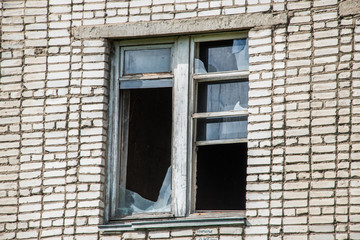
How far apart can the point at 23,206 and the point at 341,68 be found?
319 centimetres

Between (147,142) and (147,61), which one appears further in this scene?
(147,142)

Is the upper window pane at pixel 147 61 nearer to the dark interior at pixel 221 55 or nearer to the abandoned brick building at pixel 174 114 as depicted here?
the abandoned brick building at pixel 174 114

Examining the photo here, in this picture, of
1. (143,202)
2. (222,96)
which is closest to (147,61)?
(222,96)

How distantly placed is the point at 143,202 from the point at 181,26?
1.70 m

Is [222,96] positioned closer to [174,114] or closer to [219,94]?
[219,94]

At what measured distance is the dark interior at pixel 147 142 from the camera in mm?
8281

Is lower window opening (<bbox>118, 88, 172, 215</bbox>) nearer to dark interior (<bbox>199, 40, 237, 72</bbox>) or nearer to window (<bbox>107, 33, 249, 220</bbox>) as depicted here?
window (<bbox>107, 33, 249, 220</bbox>)

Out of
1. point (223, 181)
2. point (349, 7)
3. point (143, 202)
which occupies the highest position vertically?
point (349, 7)

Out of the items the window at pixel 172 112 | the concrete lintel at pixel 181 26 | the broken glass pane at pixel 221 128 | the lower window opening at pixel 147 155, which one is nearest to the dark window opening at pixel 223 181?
the lower window opening at pixel 147 155

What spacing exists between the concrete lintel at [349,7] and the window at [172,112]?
951 mm

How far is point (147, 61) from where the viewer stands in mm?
8438

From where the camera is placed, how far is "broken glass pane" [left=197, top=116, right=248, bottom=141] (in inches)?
317

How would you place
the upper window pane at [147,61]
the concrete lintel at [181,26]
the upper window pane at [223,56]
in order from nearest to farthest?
1. the concrete lintel at [181,26]
2. the upper window pane at [223,56]
3. the upper window pane at [147,61]

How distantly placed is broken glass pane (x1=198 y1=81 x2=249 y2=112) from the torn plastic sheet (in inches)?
28.2
